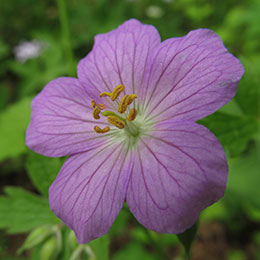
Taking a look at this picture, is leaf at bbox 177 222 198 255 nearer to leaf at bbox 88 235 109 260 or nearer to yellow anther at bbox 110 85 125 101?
leaf at bbox 88 235 109 260

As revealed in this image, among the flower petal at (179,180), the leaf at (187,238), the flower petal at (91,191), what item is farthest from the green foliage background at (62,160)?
the flower petal at (91,191)

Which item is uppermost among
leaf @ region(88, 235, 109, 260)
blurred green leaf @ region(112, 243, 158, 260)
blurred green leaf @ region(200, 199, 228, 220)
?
leaf @ region(88, 235, 109, 260)

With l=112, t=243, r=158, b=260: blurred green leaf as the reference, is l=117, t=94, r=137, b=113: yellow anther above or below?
above

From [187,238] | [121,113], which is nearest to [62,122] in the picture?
[121,113]

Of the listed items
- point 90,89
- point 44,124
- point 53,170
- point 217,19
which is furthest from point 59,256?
point 217,19

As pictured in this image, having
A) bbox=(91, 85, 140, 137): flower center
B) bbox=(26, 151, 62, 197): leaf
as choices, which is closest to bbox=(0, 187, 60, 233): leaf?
bbox=(26, 151, 62, 197): leaf

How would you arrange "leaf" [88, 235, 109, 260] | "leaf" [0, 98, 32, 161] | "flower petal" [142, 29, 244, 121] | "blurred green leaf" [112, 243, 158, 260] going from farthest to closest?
"blurred green leaf" [112, 243, 158, 260] → "leaf" [0, 98, 32, 161] → "leaf" [88, 235, 109, 260] → "flower petal" [142, 29, 244, 121]

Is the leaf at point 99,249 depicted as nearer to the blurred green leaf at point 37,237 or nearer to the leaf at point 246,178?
the blurred green leaf at point 37,237
